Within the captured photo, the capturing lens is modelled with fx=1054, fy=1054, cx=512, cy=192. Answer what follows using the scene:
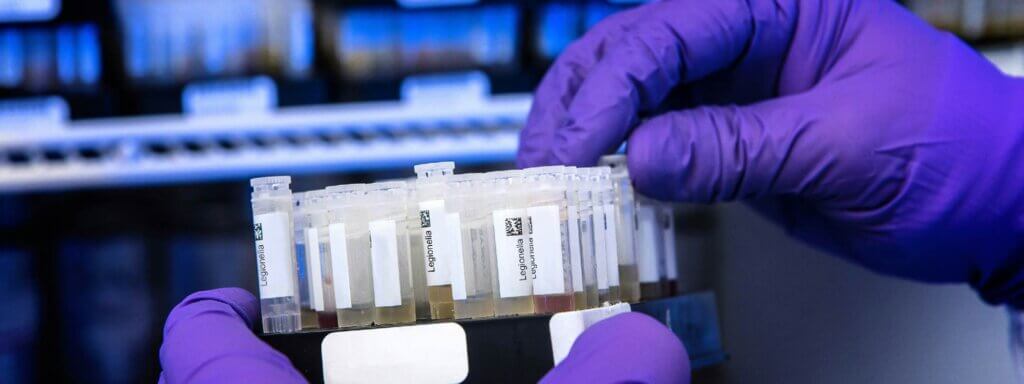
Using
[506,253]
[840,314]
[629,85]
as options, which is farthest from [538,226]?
[840,314]

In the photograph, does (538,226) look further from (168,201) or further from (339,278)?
(168,201)

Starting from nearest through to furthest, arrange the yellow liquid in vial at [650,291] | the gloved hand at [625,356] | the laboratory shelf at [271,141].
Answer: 1. the gloved hand at [625,356]
2. the yellow liquid in vial at [650,291]
3. the laboratory shelf at [271,141]

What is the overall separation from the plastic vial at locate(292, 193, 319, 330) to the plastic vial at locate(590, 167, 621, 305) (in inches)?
11.1

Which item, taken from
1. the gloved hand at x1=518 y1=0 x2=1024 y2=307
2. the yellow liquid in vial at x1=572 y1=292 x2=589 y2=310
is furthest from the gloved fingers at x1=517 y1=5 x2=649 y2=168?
the yellow liquid in vial at x1=572 y1=292 x2=589 y2=310

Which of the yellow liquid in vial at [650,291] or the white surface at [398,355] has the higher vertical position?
the white surface at [398,355]

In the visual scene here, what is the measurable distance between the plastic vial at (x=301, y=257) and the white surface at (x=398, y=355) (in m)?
0.09

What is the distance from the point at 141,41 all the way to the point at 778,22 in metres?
1.56

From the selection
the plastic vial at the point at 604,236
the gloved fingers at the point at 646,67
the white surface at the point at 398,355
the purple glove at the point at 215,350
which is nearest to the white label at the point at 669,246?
the gloved fingers at the point at 646,67

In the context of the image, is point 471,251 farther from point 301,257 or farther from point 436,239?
point 301,257

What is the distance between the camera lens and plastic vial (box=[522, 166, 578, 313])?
3.19 feet

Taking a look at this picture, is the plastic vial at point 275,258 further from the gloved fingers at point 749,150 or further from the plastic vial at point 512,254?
the gloved fingers at point 749,150

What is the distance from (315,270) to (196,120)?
136 centimetres

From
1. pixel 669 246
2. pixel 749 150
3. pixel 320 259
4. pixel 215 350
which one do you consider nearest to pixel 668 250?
pixel 669 246

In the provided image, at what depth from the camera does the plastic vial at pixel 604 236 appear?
1036 mm
